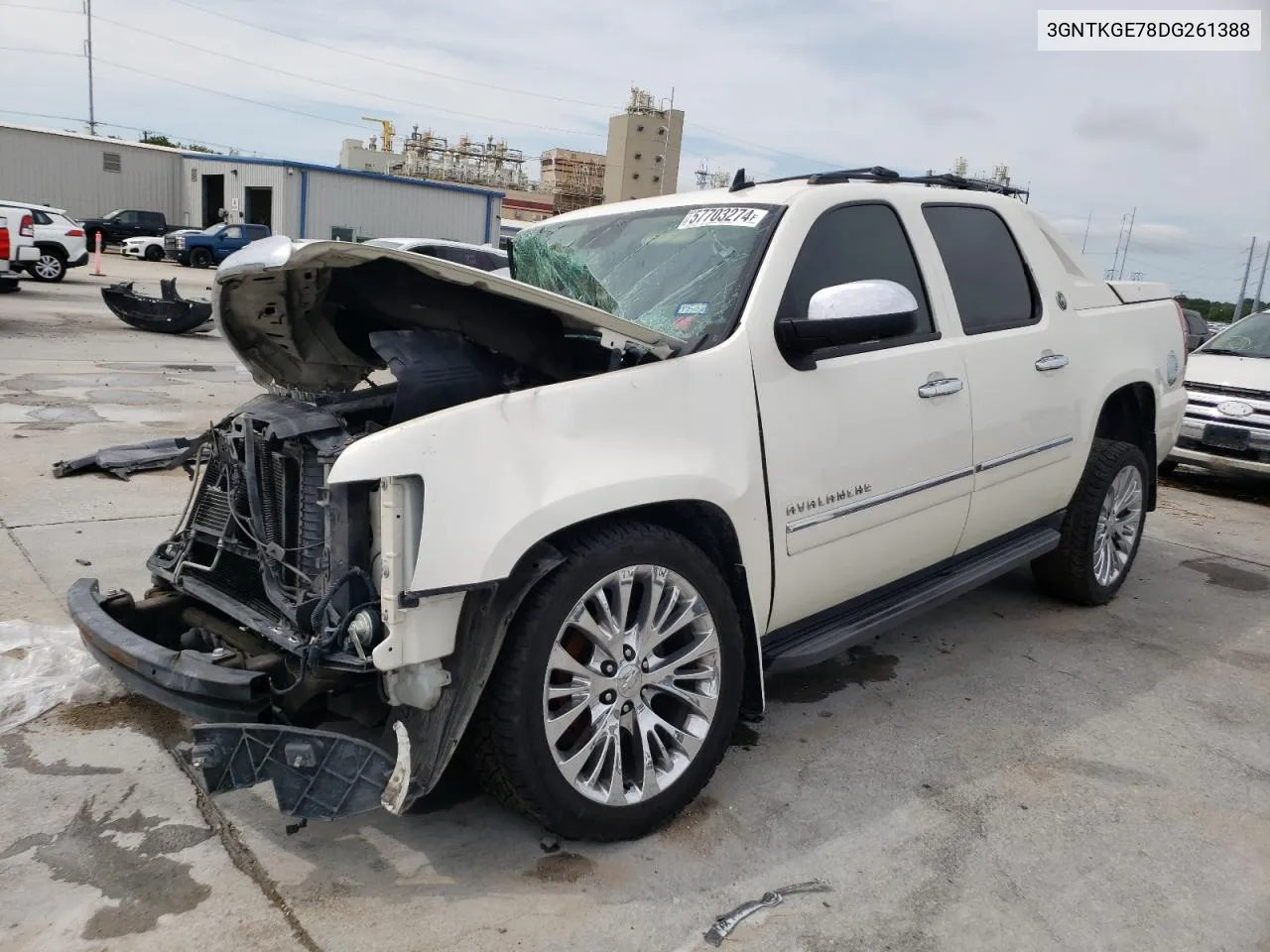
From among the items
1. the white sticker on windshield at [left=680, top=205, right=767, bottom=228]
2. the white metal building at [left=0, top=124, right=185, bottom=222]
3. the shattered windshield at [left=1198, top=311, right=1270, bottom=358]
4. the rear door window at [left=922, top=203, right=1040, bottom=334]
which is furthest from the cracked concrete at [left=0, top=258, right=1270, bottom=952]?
the white metal building at [left=0, top=124, right=185, bottom=222]

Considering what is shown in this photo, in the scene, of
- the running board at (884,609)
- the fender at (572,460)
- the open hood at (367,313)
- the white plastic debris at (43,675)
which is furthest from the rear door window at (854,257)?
the white plastic debris at (43,675)

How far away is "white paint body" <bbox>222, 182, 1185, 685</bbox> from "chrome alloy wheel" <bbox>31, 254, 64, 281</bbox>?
1952cm

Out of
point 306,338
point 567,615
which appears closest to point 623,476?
point 567,615

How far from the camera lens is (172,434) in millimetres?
7586

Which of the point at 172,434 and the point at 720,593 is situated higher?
the point at 720,593

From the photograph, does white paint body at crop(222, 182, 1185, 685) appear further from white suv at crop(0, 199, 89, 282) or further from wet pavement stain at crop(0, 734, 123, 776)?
white suv at crop(0, 199, 89, 282)

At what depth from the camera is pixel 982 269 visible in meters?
4.03

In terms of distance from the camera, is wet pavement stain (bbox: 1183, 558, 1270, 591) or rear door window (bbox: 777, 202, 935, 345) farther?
wet pavement stain (bbox: 1183, 558, 1270, 591)

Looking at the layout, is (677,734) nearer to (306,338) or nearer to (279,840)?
(279,840)

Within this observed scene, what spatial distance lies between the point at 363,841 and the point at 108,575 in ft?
8.10

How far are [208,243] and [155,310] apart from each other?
59.7 ft

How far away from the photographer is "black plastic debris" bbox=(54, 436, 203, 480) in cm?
611

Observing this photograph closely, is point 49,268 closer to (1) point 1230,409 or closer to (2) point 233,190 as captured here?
(2) point 233,190

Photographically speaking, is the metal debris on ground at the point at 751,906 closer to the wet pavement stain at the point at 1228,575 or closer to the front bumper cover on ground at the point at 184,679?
the front bumper cover on ground at the point at 184,679
